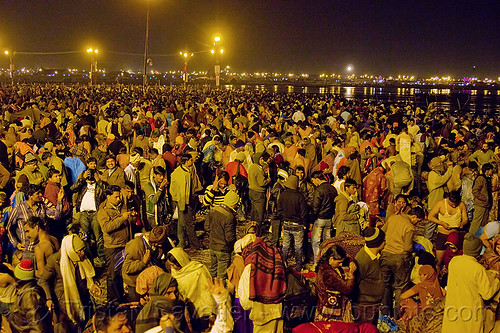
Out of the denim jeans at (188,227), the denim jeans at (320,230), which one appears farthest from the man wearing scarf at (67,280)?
the denim jeans at (320,230)

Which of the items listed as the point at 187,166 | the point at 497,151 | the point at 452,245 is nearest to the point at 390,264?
the point at 452,245

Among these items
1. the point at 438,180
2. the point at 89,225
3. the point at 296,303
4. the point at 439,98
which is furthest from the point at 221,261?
the point at 439,98

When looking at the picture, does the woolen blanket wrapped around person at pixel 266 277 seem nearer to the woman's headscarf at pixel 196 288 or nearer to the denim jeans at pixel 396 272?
the woman's headscarf at pixel 196 288

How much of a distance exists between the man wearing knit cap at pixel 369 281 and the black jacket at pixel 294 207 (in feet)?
6.23

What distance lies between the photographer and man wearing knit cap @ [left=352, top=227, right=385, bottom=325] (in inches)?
190

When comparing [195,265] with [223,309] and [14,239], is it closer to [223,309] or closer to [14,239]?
[223,309]

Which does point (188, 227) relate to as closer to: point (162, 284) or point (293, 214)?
point (293, 214)

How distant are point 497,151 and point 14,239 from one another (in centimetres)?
993

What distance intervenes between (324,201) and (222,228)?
1.71m

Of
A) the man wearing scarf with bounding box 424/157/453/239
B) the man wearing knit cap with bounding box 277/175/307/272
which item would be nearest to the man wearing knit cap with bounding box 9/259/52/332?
the man wearing knit cap with bounding box 277/175/307/272

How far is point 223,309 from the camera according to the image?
13.0ft

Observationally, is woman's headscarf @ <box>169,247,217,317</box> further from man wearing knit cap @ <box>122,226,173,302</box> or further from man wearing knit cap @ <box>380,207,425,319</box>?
man wearing knit cap @ <box>380,207,425,319</box>

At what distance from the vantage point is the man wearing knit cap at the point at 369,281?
4.83 m

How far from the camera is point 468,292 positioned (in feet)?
13.8
